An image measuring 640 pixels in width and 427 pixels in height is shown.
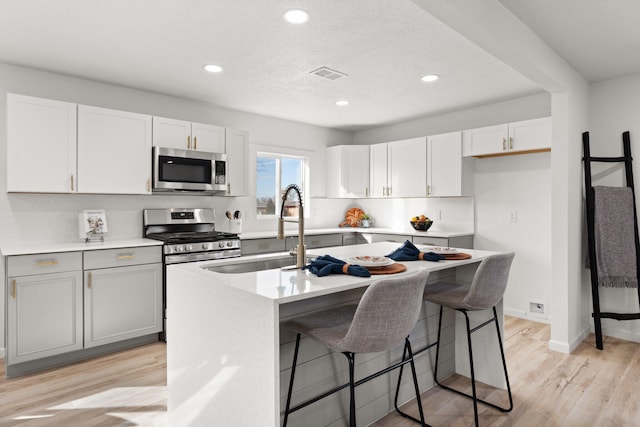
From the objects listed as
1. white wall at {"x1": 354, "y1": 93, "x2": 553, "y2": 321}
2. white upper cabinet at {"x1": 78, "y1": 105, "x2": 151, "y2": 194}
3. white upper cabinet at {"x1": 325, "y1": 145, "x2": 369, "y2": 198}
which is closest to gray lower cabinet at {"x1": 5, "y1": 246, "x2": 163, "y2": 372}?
white upper cabinet at {"x1": 78, "y1": 105, "x2": 151, "y2": 194}

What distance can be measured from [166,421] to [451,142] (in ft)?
12.8

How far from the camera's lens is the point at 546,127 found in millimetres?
3877

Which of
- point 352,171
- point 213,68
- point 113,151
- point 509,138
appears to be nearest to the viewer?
point 213,68

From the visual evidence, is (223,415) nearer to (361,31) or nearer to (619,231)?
(361,31)

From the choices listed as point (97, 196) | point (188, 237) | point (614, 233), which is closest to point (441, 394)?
point (614, 233)

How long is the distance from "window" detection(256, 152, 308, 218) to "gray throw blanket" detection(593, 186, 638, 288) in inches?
130

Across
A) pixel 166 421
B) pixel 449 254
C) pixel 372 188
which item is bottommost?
pixel 166 421

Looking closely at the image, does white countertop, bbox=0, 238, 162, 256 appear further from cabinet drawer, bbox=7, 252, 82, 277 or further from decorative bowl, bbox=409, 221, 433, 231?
decorative bowl, bbox=409, 221, 433, 231

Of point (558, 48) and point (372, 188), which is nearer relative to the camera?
point (558, 48)

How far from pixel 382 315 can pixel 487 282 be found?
0.89 metres

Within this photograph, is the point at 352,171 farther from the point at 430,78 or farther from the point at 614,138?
the point at 614,138

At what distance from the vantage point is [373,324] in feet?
5.20

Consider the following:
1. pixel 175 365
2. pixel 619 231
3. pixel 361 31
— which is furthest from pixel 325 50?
pixel 619 231

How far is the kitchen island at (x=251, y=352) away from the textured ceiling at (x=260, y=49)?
59.0 inches
